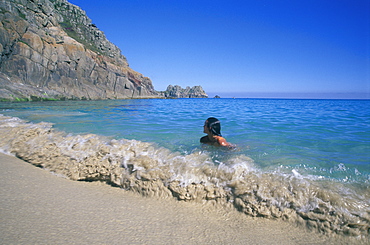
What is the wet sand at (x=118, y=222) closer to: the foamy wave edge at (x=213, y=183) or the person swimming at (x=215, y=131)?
the foamy wave edge at (x=213, y=183)

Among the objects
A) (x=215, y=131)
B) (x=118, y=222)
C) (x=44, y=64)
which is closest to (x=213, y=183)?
(x=118, y=222)

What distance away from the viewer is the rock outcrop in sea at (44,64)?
113 feet

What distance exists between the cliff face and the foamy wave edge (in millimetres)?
32047

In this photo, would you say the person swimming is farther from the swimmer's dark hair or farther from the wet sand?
the wet sand

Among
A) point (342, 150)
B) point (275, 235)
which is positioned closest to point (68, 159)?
point (275, 235)

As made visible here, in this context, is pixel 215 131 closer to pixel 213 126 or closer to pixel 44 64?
pixel 213 126

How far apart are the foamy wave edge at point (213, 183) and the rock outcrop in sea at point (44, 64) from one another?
3201cm

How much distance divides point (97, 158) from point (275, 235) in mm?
3106

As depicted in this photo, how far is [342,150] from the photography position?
498 cm

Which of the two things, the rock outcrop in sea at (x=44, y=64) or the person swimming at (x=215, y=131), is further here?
the rock outcrop in sea at (x=44, y=64)

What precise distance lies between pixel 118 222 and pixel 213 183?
137cm

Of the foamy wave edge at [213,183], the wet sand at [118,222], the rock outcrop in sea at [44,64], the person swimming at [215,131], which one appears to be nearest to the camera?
the wet sand at [118,222]

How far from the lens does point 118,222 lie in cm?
228

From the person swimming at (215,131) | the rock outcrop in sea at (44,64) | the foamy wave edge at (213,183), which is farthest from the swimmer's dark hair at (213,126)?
the rock outcrop in sea at (44,64)
